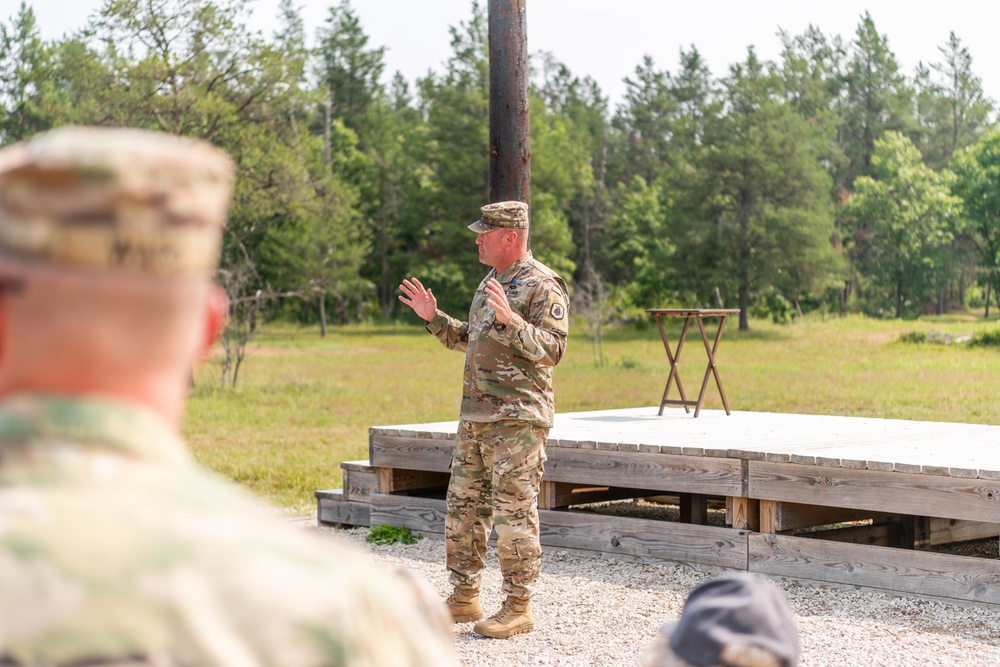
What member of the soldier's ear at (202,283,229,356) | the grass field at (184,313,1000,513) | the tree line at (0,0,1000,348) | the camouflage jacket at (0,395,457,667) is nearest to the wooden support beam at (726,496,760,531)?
the grass field at (184,313,1000,513)

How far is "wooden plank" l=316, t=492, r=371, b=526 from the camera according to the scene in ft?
29.1

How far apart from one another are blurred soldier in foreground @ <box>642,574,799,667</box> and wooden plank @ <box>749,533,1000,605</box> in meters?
4.96

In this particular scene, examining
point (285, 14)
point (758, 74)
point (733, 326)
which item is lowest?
point (733, 326)

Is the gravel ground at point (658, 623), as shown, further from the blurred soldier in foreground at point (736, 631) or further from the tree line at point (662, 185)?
the tree line at point (662, 185)

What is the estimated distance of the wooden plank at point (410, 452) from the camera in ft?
27.2

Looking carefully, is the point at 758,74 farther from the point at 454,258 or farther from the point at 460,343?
the point at 460,343

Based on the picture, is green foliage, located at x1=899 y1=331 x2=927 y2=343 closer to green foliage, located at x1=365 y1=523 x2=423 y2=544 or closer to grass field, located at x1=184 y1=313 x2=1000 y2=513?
grass field, located at x1=184 y1=313 x2=1000 y2=513

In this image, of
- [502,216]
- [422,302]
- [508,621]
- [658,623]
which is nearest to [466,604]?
Answer: [508,621]

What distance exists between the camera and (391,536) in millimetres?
8445

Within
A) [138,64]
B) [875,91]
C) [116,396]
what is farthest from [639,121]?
[116,396]

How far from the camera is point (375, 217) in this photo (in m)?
57.7

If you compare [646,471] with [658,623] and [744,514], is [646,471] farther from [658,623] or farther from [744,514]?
[658,623]

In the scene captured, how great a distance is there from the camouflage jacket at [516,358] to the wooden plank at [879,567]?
5.91 feet

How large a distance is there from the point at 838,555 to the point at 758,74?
4436 centimetres
